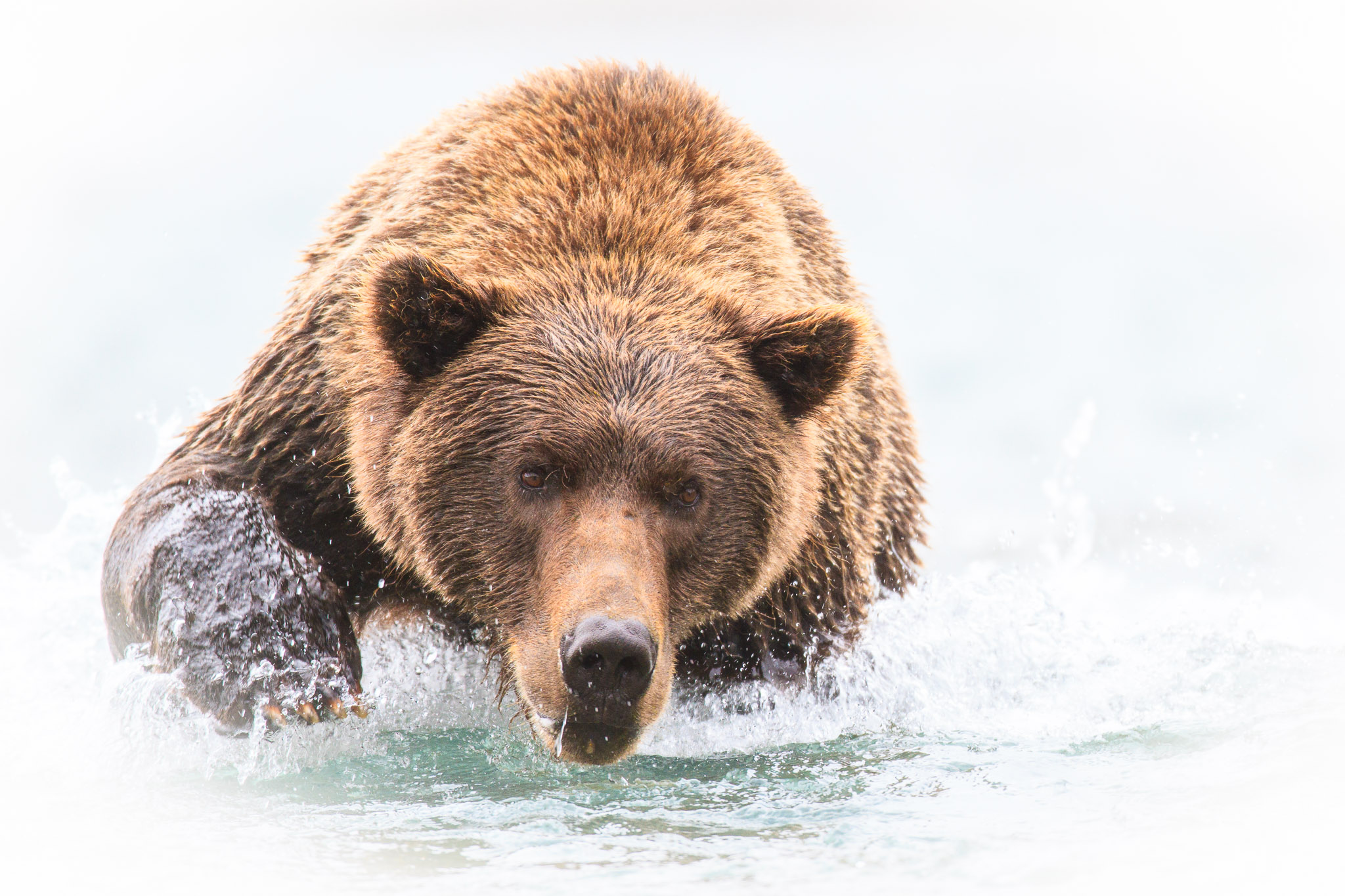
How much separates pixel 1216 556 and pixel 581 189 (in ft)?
30.8

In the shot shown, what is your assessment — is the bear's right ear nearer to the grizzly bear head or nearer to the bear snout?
the grizzly bear head

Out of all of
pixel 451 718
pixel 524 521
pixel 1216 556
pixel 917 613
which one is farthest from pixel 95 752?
pixel 1216 556

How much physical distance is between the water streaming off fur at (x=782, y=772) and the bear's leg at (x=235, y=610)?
0.13m

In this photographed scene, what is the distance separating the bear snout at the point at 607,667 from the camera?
4141mm

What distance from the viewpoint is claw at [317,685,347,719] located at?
5.14 meters

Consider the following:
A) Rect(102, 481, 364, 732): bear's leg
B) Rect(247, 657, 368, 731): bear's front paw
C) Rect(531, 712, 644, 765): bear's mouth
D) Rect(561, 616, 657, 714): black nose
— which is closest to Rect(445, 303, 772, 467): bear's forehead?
Rect(561, 616, 657, 714): black nose

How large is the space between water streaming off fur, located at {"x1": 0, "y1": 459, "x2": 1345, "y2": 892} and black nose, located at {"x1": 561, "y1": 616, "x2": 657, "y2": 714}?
44 centimetres

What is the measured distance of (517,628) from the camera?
4777 millimetres

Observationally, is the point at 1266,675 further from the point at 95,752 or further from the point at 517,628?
the point at 95,752

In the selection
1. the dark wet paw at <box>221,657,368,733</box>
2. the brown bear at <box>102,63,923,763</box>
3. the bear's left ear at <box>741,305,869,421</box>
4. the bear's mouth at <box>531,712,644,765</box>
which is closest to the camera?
the bear's mouth at <box>531,712,644,765</box>

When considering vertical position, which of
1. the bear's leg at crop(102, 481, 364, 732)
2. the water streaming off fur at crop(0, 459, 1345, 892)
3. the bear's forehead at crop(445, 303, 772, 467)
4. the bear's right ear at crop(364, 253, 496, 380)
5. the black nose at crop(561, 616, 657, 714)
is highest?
the bear's right ear at crop(364, 253, 496, 380)

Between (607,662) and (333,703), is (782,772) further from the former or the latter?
(333,703)

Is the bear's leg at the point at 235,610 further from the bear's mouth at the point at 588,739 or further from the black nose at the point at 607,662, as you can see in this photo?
the black nose at the point at 607,662

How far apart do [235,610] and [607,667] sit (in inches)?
66.5
